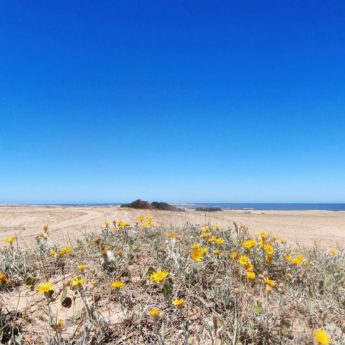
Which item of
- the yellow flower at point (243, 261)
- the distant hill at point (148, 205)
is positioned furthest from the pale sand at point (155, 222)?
the distant hill at point (148, 205)

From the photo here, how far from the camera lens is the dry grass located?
219 centimetres

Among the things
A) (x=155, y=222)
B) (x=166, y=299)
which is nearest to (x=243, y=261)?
(x=166, y=299)

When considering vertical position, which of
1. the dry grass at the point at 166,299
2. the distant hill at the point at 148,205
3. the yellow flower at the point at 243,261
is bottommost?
the dry grass at the point at 166,299

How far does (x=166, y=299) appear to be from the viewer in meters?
2.48

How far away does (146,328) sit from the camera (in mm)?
2285

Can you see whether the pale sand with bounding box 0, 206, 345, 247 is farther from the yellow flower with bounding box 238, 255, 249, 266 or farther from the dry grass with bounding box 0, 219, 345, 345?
the yellow flower with bounding box 238, 255, 249, 266

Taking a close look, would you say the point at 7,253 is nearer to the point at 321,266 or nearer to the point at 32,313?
the point at 32,313

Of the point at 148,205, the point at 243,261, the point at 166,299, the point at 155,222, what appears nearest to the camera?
the point at 166,299

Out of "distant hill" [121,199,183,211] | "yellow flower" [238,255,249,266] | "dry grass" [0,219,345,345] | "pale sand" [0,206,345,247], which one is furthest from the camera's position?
"distant hill" [121,199,183,211]

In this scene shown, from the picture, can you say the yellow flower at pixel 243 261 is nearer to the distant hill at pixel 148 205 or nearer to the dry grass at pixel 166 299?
the dry grass at pixel 166 299

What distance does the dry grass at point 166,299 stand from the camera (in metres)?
2.19

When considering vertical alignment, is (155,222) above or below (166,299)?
above

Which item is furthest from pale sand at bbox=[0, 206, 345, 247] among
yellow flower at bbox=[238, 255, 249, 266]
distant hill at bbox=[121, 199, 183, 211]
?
distant hill at bbox=[121, 199, 183, 211]

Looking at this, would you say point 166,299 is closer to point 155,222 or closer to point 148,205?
point 155,222
